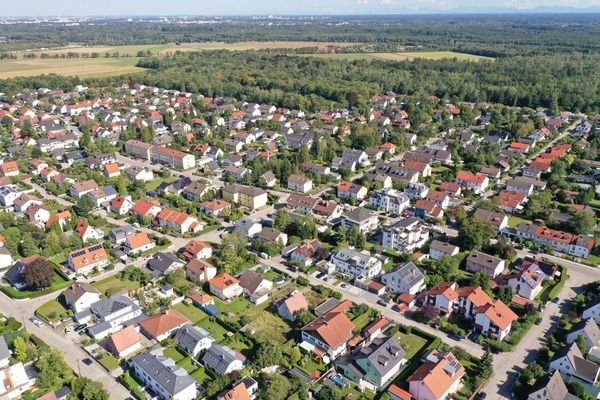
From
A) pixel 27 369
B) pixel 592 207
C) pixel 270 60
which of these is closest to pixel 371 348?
pixel 27 369

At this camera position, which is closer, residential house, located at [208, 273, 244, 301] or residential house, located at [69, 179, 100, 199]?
residential house, located at [208, 273, 244, 301]

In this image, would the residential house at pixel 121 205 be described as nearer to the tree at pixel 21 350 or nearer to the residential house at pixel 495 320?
the tree at pixel 21 350

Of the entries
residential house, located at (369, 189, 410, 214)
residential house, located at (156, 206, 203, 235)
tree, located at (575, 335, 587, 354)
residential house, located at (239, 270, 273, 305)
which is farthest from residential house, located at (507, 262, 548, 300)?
residential house, located at (156, 206, 203, 235)

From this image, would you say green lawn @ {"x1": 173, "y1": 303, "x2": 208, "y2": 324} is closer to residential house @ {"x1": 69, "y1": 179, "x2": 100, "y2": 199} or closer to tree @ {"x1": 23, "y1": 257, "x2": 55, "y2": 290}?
tree @ {"x1": 23, "y1": 257, "x2": 55, "y2": 290}

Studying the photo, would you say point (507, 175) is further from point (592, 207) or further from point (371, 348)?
point (371, 348)

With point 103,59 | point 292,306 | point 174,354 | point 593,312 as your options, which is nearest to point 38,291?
point 174,354

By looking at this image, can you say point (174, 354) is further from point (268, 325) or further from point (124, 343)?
point (268, 325)
